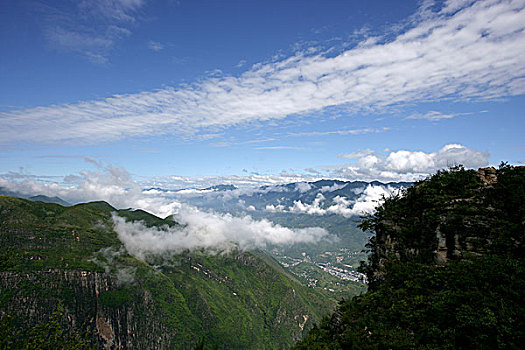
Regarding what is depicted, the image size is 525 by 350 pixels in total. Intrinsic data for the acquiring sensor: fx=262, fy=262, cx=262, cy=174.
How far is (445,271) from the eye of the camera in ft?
110

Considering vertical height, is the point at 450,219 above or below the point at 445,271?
above

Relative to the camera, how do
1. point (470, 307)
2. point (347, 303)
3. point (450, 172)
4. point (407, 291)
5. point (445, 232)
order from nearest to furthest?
point (470, 307) → point (407, 291) → point (445, 232) → point (347, 303) → point (450, 172)

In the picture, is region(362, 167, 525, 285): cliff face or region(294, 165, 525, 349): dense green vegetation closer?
region(294, 165, 525, 349): dense green vegetation

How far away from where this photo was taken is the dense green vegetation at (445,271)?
25.1 meters

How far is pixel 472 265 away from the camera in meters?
31.6

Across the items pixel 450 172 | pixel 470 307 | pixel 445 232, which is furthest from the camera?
pixel 450 172

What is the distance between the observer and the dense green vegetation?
82.4ft

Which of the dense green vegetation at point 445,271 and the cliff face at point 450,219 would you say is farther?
the cliff face at point 450,219

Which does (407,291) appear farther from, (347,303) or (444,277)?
(347,303)

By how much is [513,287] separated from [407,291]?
36.4 feet

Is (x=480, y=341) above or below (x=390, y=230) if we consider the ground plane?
below

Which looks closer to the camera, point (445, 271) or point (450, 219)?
point (445, 271)

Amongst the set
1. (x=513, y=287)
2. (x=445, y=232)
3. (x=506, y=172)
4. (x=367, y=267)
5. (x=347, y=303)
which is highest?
(x=506, y=172)

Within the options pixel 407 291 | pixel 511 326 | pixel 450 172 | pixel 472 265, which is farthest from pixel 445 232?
pixel 511 326
